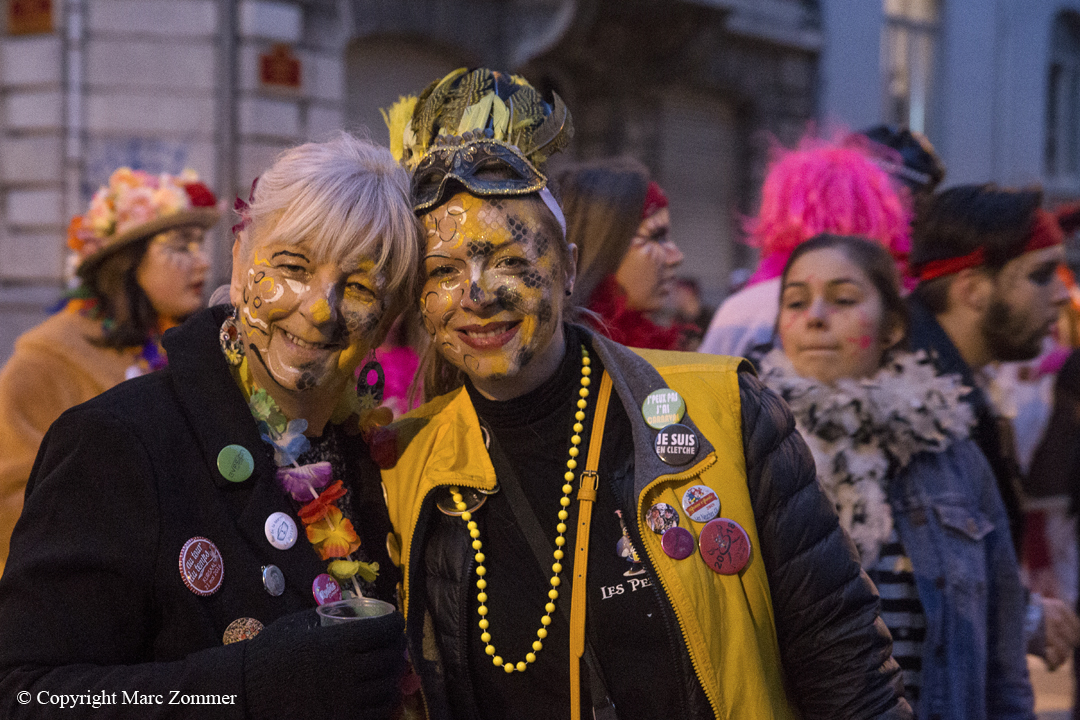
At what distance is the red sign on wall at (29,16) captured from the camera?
7707 millimetres

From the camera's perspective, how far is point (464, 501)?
1.92 meters

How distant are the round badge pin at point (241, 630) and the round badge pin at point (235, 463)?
0.24m

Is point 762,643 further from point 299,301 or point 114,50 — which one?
point 114,50

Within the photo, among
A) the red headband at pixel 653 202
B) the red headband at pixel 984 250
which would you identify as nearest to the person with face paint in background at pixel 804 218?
the red headband at pixel 984 250

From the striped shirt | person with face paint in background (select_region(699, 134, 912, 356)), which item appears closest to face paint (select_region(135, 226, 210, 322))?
person with face paint in background (select_region(699, 134, 912, 356))

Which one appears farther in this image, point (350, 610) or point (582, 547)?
point (582, 547)

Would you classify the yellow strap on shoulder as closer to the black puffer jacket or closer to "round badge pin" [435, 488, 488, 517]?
the black puffer jacket

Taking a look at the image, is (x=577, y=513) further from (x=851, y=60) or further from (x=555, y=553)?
(x=851, y=60)

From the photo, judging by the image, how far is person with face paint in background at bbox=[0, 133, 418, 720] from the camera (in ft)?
4.71

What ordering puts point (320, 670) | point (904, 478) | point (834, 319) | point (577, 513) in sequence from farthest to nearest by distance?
point (834, 319), point (904, 478), point (577, 513), point (320, 670)

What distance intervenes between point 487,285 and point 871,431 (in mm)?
1223

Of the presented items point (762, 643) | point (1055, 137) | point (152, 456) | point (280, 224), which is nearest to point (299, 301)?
point (280, 224)

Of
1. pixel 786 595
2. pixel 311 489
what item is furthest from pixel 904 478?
pixel 311 489

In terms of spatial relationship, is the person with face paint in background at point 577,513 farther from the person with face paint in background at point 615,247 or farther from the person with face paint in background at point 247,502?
the person with face paint in background at point 615,247
